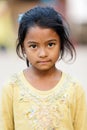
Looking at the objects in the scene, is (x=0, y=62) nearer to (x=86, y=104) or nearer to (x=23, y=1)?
(x=23, y=1)

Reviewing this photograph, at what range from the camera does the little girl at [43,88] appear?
2.98 meters

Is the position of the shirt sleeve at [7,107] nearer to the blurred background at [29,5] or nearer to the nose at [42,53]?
the nose at [42,53]

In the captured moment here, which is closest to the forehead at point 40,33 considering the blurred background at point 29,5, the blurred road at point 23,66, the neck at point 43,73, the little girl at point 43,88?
the little girl at point 43,88

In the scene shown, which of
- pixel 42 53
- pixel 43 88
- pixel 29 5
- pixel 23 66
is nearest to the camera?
pixel 42 53

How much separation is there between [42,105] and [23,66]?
5.16m

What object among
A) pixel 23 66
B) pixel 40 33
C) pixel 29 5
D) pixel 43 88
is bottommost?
pixel 23 66

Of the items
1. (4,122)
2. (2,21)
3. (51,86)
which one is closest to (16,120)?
(4,122)

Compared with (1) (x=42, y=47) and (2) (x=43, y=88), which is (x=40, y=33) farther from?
(2) (x=43, y=88)

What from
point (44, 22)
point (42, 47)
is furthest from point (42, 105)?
point (44, 22)

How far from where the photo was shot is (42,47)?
2.95 m

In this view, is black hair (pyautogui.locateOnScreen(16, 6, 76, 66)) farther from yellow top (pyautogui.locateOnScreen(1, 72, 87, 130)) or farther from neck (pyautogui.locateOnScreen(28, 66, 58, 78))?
yellow top (pyautogui.locateOnScreen(1, 72, 87, 130))

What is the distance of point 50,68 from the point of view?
10.1 feet

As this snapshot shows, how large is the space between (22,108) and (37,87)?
0.15m

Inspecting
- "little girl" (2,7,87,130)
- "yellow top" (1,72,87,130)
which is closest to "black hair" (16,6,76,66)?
"little girl" (2,7,87,130)
